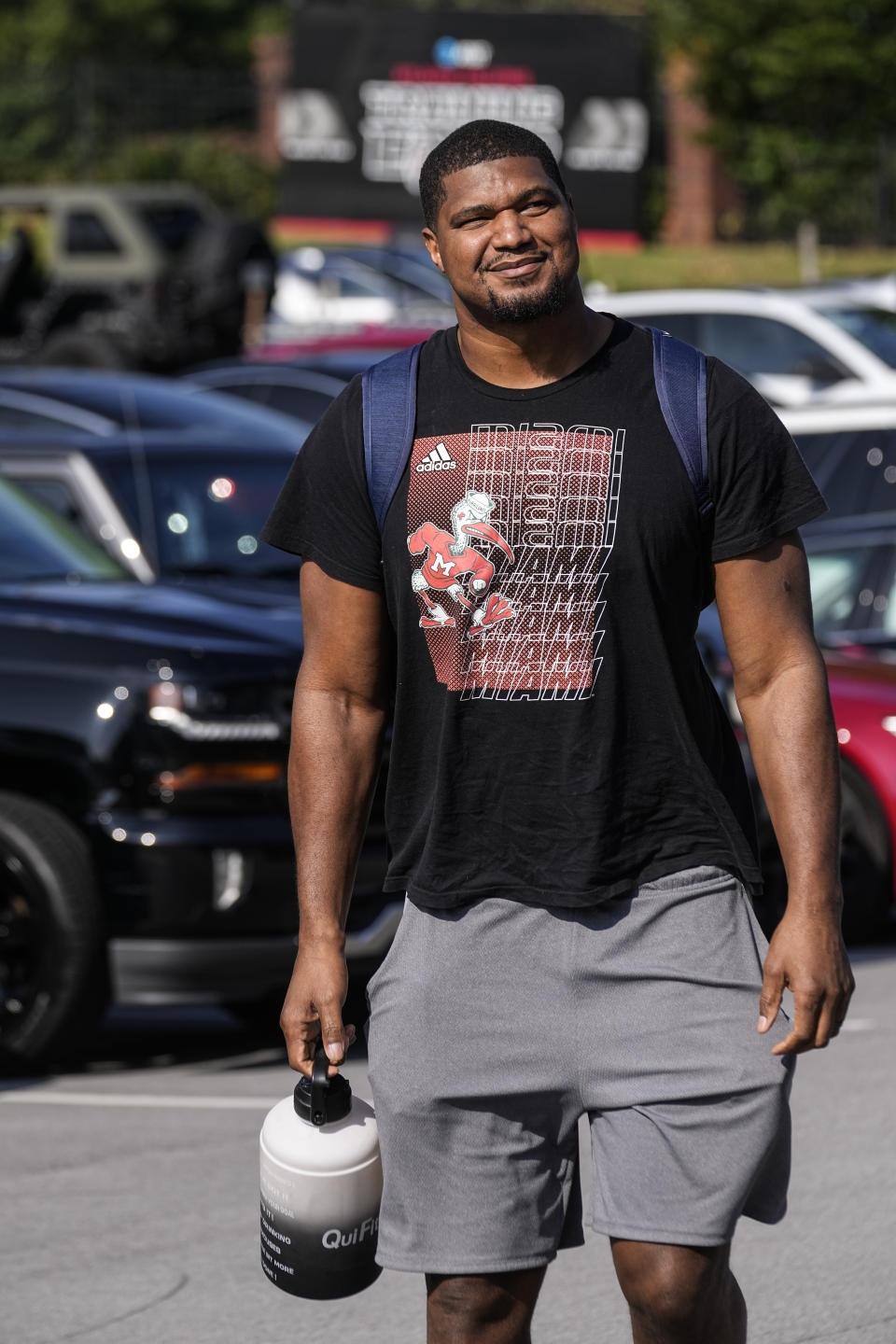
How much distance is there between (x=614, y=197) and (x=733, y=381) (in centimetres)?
2028

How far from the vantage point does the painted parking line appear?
6.30 m

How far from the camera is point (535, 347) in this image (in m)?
3.16

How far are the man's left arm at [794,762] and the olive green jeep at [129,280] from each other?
19.3 m

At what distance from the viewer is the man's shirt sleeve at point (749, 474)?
3092mm

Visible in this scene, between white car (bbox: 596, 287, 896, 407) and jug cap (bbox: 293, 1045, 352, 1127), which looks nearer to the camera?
jug cap (bbox: 293, 1045, 352, 1127)

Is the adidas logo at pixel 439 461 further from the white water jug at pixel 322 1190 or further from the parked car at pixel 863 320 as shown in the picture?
the parked car at pixel 863 320

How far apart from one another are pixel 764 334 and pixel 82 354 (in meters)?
8.74

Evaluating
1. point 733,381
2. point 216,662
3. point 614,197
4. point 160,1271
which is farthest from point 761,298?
point 733,381

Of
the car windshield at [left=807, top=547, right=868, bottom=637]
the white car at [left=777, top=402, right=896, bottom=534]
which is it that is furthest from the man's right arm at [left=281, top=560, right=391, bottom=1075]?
the white car at [left=777, top=402, right=896, bottom=534]

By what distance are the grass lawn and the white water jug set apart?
30.0m

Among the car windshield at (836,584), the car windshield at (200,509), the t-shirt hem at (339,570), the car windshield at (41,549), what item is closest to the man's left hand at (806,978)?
the t-shirt hem at (339,570)

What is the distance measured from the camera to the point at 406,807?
325 cm

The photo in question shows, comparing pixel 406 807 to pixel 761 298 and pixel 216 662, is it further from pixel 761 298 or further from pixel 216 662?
pixel 761 298

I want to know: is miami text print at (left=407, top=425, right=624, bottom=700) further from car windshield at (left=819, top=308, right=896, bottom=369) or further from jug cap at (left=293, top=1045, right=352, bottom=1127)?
car windshield at (left=819, top=308, right=896, bottom=369)
